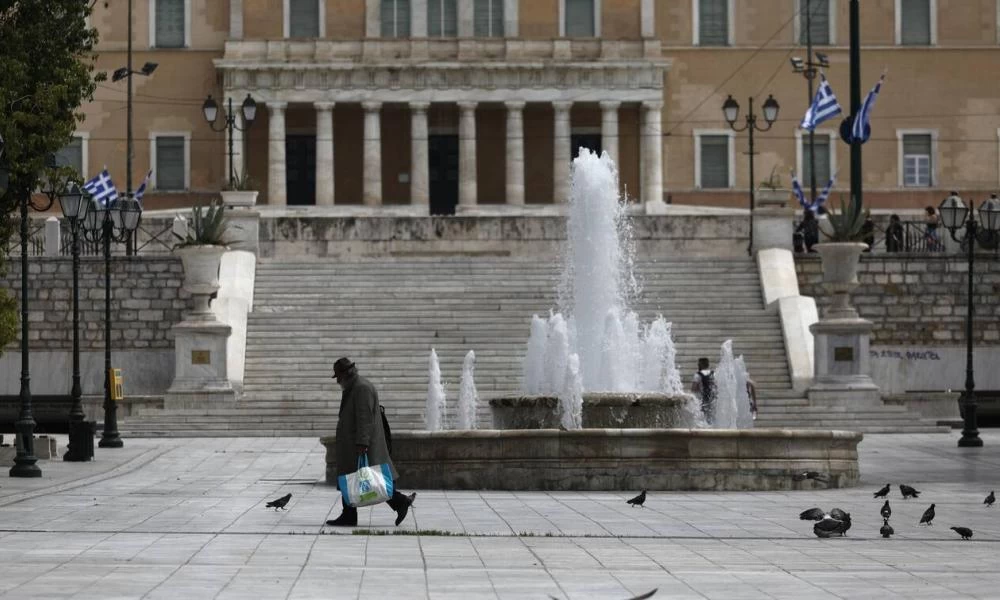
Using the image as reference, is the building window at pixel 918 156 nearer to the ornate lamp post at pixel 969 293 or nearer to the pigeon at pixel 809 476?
the ornate lamp post at pixel 969 293

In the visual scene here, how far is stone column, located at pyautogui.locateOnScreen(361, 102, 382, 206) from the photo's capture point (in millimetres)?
58469

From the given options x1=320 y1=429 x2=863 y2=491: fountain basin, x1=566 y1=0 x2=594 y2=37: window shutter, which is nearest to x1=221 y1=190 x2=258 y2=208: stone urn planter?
x1=566 y1=0 x2=594 y2=37: window shutter

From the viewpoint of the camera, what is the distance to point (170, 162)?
59188 millimetres

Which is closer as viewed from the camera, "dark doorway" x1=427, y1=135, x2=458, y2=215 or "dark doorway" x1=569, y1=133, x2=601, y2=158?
"dark doorway" x1=569, y1=133, x2=601, y2=158

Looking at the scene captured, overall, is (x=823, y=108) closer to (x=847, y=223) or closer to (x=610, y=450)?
(x=847, y=223)

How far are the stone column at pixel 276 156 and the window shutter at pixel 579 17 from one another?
8316mm

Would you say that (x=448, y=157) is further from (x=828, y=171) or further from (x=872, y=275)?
(x=872, y=275)

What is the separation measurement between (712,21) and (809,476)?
41.6 meters

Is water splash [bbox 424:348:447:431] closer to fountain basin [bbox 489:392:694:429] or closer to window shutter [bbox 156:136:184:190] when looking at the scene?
fountain basin [bbox 489:392:694:429]

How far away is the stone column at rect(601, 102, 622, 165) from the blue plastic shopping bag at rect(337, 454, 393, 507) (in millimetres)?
43225

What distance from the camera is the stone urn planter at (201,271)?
34188 millimetres

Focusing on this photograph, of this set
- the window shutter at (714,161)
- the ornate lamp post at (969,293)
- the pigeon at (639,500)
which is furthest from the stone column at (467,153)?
the pigeon at (639,500)

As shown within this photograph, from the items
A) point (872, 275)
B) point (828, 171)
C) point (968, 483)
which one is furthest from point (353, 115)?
point (968, 483)

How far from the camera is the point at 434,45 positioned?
58281 mm
